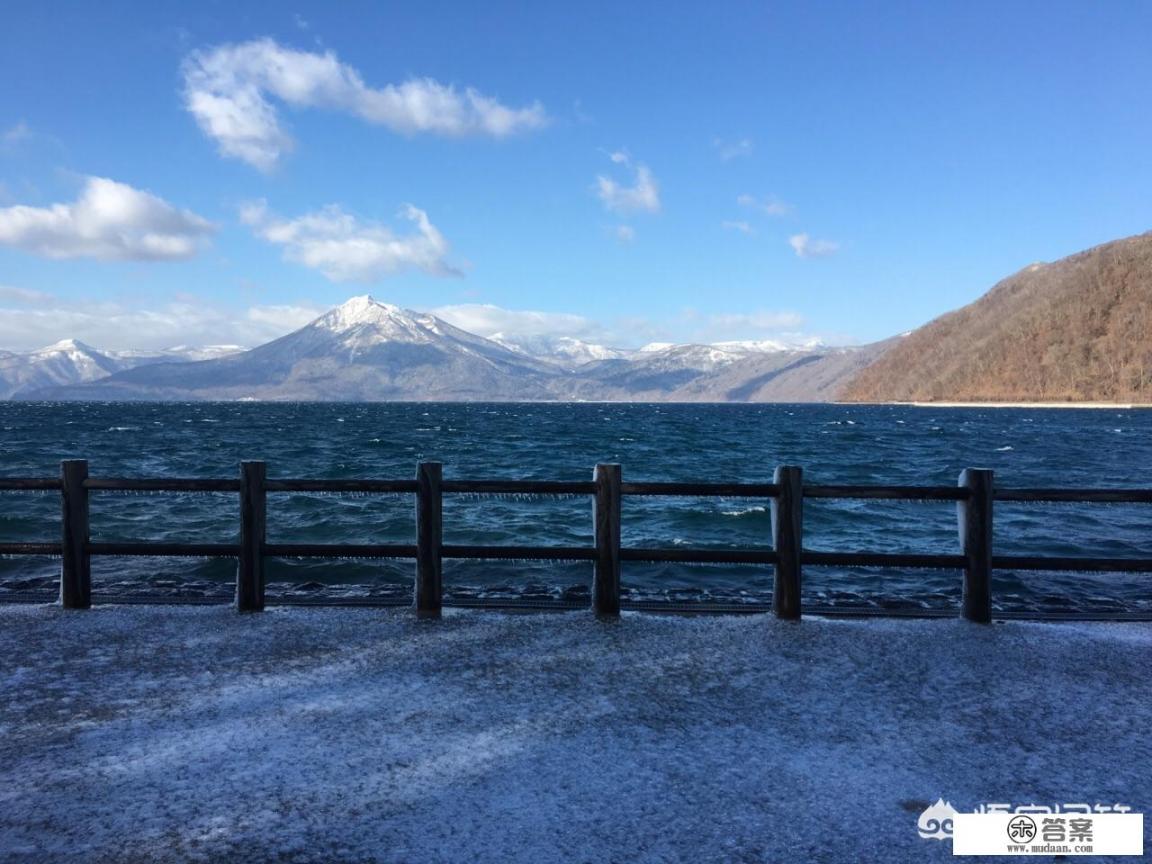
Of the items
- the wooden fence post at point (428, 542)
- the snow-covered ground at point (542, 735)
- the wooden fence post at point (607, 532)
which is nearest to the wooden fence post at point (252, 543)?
the snow-covered ground at point (542, 735)

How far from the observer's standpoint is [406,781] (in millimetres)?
4238

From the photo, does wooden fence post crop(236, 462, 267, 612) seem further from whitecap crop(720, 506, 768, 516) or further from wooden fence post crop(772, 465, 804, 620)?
whitecap crop(720, 506, 768, 516)

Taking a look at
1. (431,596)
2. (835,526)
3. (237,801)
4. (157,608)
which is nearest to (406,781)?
(237,801)

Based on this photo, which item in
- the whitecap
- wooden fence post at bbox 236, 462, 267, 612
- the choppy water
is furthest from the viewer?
the whitecap

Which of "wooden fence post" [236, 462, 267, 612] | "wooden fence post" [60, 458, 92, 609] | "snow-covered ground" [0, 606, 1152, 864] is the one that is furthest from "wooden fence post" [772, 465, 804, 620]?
"wooden fence post" [60, 458, 92, 609]

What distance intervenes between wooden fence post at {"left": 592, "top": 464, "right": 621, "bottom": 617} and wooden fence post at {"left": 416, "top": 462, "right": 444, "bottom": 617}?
146 cm

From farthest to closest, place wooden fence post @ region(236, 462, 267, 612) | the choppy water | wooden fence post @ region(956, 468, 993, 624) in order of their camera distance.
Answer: the choppy water → wooden fence post @ region(236, 462, 267, 612) → wooden fence post @ region(956, 468, 993, 624)

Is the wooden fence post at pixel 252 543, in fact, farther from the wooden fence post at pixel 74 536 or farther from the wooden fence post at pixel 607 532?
the wooden fence post at pixel 607 532

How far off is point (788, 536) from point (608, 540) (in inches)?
64.4

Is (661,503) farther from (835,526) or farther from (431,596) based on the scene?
(431,596)

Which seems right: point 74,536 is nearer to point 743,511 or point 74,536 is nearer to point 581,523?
point 581,523

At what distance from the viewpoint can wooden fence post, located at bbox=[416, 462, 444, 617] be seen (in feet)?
24.8

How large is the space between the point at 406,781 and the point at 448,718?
0.86 metres

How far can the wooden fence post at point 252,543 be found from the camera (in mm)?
7648
